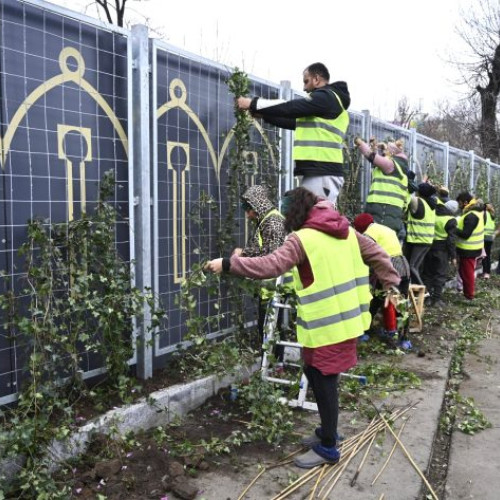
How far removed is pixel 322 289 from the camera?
3.42m

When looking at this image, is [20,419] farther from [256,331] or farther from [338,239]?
[256,331]

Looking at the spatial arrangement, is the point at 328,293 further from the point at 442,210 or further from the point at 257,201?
the point at 442,210

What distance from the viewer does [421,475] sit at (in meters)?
3.44

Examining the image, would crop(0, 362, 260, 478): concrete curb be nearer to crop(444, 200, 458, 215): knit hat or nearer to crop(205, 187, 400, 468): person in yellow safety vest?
crop(205, 187, 400, 468): person in yellow safety vest

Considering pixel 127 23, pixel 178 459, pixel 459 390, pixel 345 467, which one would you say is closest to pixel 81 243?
pixel 178 459

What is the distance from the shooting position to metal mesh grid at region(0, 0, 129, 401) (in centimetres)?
333

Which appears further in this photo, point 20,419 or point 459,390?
point 459,390

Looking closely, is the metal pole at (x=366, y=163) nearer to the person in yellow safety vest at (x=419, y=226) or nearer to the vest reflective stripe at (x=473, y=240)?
the person in yellow safety vest at (x=419, y=226)

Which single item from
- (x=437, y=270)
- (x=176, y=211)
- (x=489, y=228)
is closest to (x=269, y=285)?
(x=176, y=211)

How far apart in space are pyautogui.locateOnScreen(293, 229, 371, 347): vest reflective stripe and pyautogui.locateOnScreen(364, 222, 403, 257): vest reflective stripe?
2802 millimetres

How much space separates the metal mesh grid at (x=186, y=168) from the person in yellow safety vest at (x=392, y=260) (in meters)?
1.54

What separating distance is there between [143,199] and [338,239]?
1526mm

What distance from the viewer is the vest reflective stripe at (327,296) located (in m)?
3.41

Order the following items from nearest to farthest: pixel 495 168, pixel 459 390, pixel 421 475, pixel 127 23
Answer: pixel 421 475
pixel 459 390
pixel 127 23
pixel 495 168
